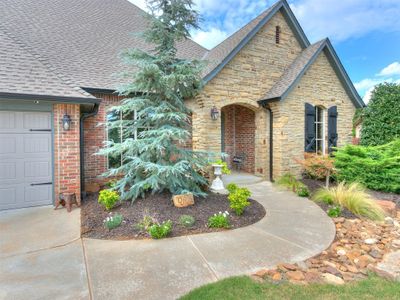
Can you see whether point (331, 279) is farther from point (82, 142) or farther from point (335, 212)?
point (82, 142)

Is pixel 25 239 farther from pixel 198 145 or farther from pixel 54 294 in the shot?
pixel 198 145

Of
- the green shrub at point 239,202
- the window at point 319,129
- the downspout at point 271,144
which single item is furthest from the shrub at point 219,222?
the window at point 319,129

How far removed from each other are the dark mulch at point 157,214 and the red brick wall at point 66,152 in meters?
0.68

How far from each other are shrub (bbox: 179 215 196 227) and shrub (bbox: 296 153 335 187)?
4.74 m

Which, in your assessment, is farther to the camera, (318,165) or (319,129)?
(319,129)

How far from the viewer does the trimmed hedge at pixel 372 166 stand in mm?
6738

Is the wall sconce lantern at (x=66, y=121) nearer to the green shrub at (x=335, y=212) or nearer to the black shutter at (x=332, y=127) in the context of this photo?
the green shrub at (x=335, y=212)

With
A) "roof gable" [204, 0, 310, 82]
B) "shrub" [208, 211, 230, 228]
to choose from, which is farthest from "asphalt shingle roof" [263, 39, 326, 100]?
"shrub" [208, 211, 230, 228]

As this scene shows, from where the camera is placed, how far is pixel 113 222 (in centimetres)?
439

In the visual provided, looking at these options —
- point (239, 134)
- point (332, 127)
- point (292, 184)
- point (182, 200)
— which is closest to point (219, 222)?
point (182, 200)

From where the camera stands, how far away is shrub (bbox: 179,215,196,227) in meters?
4.48

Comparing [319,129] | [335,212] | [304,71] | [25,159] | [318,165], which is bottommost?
[335,212]

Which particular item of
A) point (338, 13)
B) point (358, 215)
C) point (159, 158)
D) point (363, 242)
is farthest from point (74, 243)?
point (338, 13)

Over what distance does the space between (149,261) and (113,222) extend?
1.43 meters
